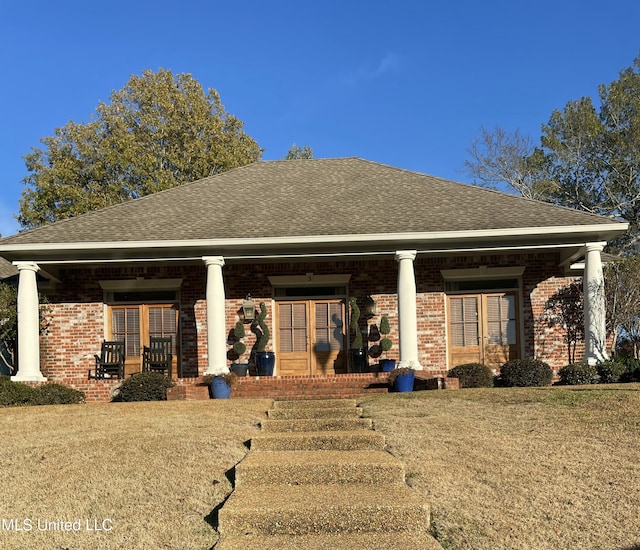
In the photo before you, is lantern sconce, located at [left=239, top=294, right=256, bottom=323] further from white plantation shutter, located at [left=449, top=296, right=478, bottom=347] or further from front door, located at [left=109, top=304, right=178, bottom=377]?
white plantation shutter, located at [left=449, top=296, right=478, bottom=347]

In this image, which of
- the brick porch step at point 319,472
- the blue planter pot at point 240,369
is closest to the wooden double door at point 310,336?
the blue planter pot at point 240,369

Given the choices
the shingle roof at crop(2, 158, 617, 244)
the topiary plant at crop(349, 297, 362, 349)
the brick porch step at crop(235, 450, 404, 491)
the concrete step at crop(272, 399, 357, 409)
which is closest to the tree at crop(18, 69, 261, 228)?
the shingle roof at crop(2, 158, 617, 244)

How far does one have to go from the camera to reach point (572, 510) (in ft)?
19.0

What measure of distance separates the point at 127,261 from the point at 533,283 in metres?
8.99

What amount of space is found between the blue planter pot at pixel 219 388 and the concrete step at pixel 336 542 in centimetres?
793

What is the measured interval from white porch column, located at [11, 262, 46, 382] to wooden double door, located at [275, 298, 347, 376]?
16.9ft

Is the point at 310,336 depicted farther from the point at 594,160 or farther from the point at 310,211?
the point at 594,160

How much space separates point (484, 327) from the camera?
16.5 metres

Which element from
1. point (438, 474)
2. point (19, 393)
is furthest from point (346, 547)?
point (19, 393)

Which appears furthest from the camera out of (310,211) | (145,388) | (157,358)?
(310,211)

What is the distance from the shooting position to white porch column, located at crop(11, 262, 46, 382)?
14281 millimetres

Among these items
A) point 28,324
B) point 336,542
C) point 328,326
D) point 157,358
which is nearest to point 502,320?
point 328,326

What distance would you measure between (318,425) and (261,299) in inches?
300

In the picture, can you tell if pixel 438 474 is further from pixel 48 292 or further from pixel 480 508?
pixel 48 292
